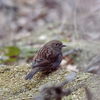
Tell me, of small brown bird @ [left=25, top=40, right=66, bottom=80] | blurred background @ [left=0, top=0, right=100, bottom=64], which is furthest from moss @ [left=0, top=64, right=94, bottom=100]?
blurred background @ [left=0, top=0, right=100, bottom=64]

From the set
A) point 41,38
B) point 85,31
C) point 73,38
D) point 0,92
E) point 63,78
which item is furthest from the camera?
point 41,38

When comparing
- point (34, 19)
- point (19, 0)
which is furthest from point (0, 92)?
point (19, 0)

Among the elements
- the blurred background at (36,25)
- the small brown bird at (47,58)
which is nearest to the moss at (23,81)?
the small brown bird at (47,58)

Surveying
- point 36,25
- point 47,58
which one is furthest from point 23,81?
point 36,25

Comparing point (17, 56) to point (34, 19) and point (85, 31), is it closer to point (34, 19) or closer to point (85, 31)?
A: point (85, 31)

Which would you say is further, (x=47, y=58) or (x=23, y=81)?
(x=47, y=58)

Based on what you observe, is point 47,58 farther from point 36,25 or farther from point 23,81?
point 36,25
